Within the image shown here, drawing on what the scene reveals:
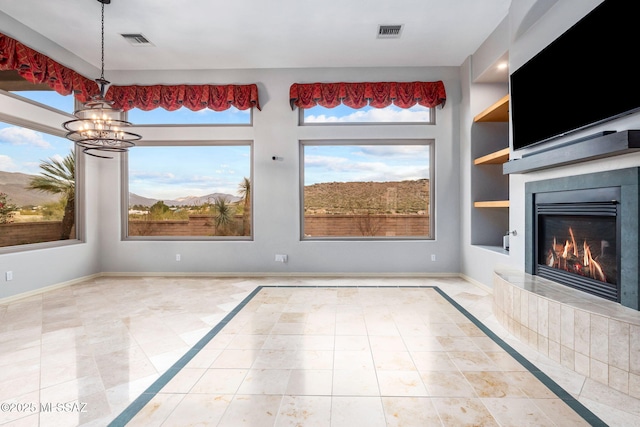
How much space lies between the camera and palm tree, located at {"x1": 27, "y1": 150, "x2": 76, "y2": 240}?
4496mm

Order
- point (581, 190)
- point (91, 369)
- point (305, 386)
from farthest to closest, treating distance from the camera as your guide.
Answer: point (581, 190) → point (91, 369) → point (305, 386)

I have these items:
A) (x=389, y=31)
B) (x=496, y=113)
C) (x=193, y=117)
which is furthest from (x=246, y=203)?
(x=496, y=113)

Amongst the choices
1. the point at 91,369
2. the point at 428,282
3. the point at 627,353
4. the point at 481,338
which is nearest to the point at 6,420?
the point at 91,369

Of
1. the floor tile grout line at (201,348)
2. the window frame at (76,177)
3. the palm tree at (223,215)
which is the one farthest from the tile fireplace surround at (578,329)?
the window frame at (76,177)

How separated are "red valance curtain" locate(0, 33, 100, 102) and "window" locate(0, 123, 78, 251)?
659 mm

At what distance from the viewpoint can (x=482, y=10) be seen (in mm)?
3682

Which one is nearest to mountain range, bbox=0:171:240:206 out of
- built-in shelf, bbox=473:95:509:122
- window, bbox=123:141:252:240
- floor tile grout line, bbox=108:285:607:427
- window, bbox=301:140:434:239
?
window, bbox=123:141:252:240

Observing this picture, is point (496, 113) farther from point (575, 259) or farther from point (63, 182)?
point (63, 182)

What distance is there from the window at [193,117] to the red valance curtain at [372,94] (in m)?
0.94

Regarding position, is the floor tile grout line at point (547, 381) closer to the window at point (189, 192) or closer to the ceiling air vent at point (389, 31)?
the ceiling air vent at point (389, 31)

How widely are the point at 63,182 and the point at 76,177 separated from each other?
0.77 feet

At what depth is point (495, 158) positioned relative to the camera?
4.20m

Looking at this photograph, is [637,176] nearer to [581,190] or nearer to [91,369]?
[581,190]

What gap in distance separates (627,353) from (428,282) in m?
2.92
